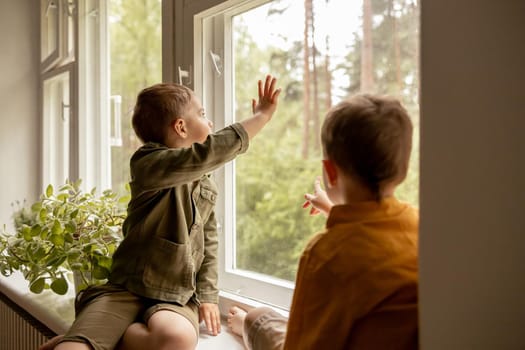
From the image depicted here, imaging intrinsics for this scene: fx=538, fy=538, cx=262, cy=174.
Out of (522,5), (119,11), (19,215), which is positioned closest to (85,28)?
(119,11)

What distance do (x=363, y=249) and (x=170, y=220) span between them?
65 cm

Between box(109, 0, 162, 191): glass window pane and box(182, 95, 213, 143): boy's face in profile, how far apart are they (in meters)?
0.74

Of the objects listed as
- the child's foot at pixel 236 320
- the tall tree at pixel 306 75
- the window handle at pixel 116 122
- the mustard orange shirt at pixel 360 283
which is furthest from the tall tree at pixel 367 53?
the window handle at pixel 116 122

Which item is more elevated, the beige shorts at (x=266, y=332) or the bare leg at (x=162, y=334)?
the beige shorts at (x=266, y=332)

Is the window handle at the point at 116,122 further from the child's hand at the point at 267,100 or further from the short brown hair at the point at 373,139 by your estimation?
the short brown hair at the point at 373,139

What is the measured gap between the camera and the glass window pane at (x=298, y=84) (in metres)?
1.13

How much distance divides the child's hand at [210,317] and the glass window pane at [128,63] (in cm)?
98

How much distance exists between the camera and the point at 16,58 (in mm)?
2791

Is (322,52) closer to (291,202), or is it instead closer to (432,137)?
(291,202)

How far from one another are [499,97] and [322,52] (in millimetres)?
781

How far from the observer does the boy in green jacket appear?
47.5 inches

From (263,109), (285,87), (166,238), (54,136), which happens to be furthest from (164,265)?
(54,136)

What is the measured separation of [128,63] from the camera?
2230 mm

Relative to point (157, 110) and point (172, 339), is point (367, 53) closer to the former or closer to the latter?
point (157, 110)
